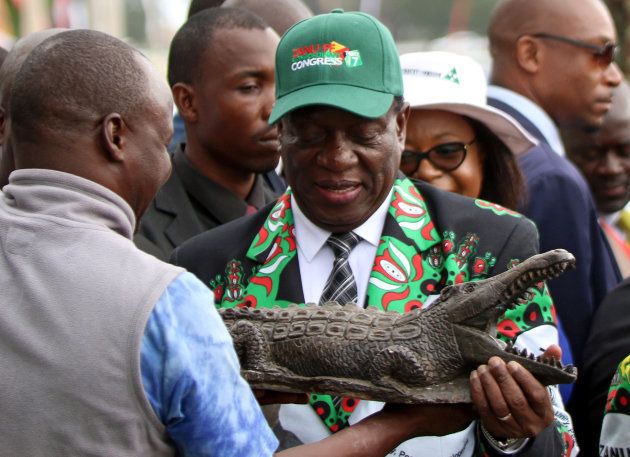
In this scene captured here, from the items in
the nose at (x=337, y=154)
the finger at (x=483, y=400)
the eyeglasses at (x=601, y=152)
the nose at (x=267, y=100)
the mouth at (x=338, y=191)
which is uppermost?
the nose at (x=337, y=154)

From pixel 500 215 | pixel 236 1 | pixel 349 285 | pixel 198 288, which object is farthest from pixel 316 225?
pixel 236 1

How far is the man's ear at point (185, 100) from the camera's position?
5184 mm

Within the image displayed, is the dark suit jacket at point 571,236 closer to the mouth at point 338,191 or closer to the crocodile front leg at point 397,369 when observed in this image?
the mouth at point 338,191

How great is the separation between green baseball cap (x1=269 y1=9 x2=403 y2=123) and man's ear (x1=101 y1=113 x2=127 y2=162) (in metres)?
0.87

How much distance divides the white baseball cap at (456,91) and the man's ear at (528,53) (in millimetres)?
1068

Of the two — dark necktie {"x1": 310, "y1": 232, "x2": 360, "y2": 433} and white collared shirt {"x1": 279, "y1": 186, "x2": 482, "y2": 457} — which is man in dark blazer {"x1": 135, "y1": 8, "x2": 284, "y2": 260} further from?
dark necktie {"x1": 310, "y1": 232, "x2": 360, "y2": 433}

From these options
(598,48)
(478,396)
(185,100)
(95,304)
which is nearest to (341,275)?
(478,396)

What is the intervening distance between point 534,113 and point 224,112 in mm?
1671

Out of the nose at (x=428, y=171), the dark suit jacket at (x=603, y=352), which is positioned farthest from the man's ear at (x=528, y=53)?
the dark suit jacket at (x=603, y=352)

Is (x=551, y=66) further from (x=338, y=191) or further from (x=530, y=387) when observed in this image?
(x=530, y=387)

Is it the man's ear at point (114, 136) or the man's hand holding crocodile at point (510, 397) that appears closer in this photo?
the man's ear at point (114, 136)

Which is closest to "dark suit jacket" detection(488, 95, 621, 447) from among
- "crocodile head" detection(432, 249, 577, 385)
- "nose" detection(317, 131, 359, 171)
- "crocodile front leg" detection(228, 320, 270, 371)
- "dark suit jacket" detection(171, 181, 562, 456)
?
"dark suit jacket" detection(171, 181, 562, 456)

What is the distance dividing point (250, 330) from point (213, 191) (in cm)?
209

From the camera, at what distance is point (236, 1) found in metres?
6.11
